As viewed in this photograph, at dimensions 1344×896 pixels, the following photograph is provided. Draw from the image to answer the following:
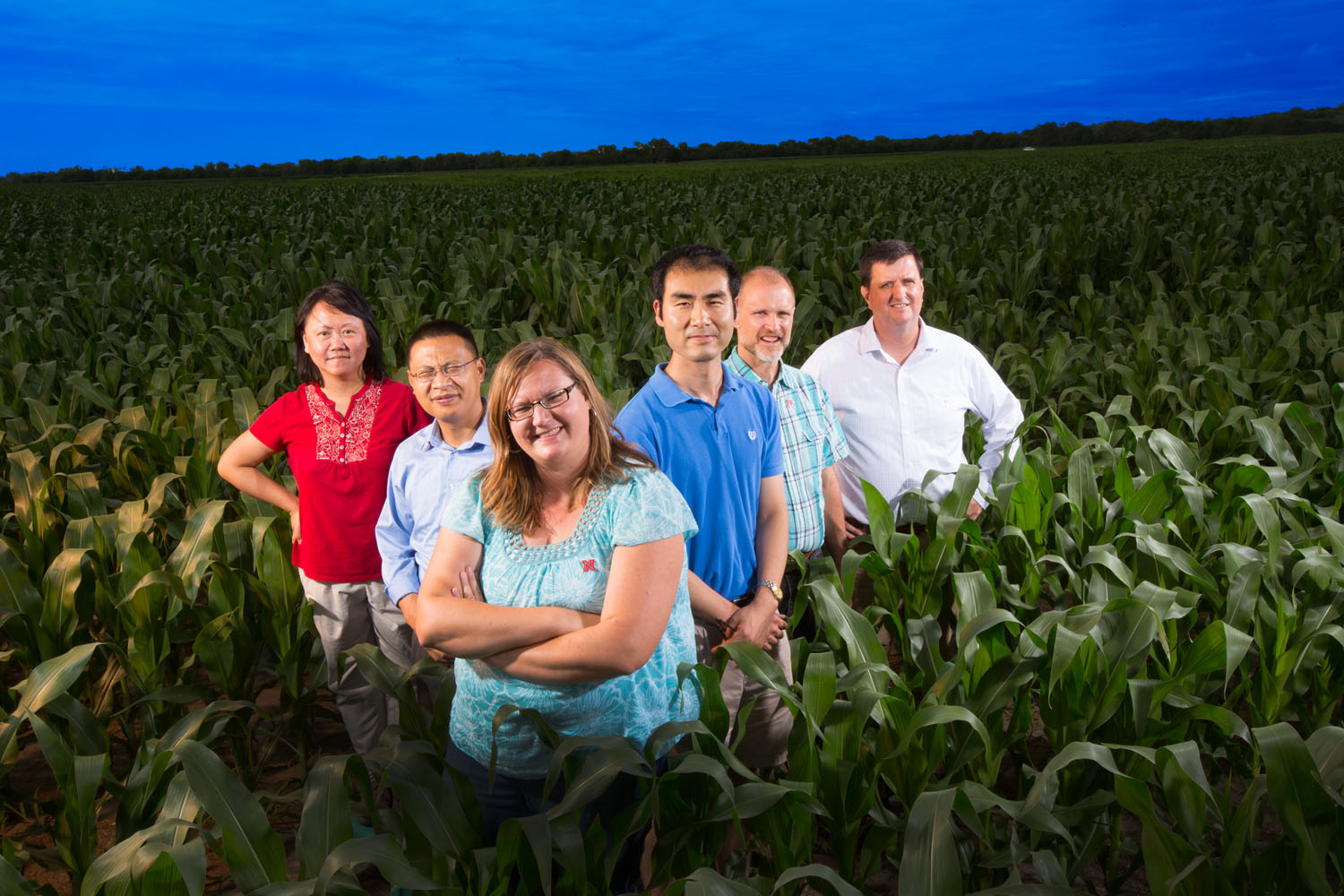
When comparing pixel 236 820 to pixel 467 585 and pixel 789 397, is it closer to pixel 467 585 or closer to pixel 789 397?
pixel 467 585

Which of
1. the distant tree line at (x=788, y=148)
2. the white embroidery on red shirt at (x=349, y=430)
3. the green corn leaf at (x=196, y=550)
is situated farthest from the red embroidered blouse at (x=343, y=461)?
the distant tree line at (x=788, y=148)

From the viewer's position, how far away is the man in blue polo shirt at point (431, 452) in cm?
241

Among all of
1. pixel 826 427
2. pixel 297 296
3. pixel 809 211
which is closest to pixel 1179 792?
pixel 826 427

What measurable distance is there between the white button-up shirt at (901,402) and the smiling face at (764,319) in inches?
23.1

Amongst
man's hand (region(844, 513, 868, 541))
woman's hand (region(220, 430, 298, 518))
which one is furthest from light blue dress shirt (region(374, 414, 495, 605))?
man's hand (region(844, 513, 868, 541))

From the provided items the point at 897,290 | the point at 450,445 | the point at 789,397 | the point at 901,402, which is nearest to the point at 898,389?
the point at 901,402

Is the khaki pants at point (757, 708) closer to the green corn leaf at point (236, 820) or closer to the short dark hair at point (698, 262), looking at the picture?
the short dark hair at point (698, 262)

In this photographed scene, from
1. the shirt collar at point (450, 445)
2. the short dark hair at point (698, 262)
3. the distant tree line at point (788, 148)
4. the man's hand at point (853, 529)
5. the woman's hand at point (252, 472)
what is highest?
the distant tree line at point (788, 148)

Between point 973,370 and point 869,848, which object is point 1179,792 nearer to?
point 869,848

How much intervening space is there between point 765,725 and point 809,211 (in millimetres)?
14016

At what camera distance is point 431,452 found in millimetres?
2471

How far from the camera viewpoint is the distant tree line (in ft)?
218

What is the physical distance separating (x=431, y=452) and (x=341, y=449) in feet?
1.31

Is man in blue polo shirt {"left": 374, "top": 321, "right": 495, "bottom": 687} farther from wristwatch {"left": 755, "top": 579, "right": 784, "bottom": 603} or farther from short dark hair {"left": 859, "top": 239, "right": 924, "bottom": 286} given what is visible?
short dark hair {"left": 859, "top": 239, "right": 924, "bottom": 286}
